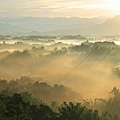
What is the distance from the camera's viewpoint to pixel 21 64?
185m

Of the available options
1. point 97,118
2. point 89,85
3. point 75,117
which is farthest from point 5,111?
point 89,85

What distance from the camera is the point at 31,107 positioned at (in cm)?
4059

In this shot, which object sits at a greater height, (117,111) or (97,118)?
(97,118)

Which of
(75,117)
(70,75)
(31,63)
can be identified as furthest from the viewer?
(31,63)

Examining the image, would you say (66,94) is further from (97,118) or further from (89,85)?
(97,118)

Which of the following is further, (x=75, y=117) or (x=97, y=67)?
(x=97, y=67)

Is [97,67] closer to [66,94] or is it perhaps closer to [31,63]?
[31,63]

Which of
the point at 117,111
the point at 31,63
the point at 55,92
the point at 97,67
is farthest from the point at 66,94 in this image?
the point at 31,63

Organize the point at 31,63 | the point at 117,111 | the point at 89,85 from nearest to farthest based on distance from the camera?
the point at 117,111 → the point at 89,85 → the point at 31,63

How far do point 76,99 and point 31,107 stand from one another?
48.1 m

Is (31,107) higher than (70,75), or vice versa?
(31,107)

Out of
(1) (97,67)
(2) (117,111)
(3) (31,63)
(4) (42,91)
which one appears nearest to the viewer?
(2) (117,111)

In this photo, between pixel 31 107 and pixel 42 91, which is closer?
pixel 31 107

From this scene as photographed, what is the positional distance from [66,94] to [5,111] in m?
53.2
